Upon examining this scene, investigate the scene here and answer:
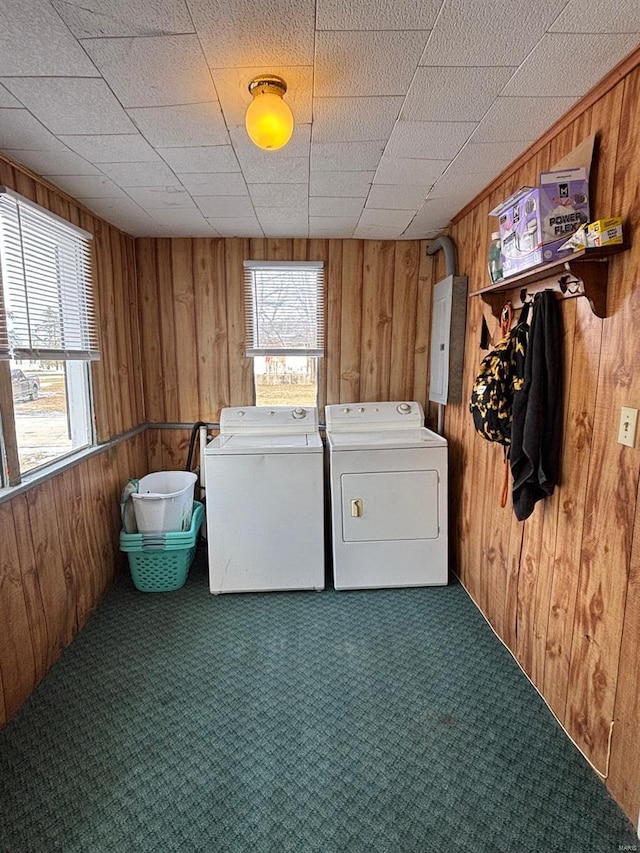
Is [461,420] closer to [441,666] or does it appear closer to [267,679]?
[441,666]

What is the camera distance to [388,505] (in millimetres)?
2648

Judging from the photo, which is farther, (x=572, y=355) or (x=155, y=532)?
(x=155, y=532)

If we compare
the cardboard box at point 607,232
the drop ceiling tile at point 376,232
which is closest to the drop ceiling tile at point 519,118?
the cardboard box at point 607,232

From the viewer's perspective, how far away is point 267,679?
6.40 ft

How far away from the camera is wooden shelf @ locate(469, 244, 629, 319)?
1372mm

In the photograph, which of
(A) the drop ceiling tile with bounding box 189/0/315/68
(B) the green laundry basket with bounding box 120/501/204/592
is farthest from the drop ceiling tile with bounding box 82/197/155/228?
(B) the green laundry basket with bounding box 120/501/204/592

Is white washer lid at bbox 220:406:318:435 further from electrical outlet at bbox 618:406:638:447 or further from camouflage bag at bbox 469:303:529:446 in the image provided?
electrical outlet at bbox 618:406:638:447

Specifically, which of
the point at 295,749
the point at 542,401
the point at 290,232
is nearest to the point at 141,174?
the point at 290,232

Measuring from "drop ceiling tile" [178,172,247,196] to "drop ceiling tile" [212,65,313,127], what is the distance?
521 mm

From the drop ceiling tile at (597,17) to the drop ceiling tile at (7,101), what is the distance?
5.10 ft

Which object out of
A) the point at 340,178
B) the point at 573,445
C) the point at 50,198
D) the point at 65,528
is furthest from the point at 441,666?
the point at 50,198

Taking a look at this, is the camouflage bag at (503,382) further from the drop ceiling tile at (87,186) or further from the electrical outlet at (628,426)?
the drop ceiling tile at (87,186)

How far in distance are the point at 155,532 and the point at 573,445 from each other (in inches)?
87.3

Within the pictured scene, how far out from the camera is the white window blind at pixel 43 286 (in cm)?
180
